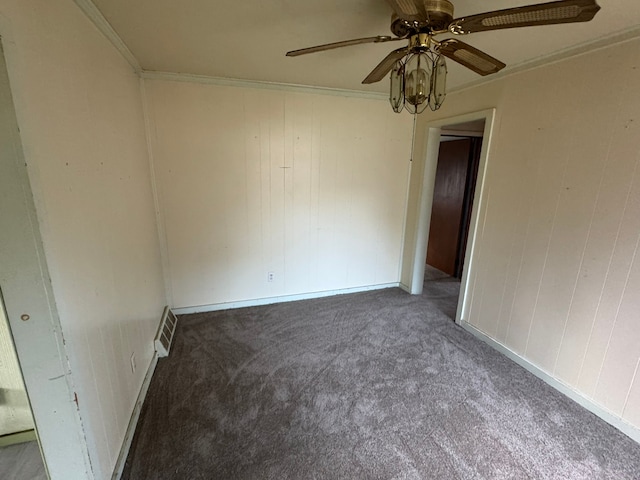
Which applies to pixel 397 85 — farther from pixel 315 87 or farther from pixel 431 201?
pixel 431 201

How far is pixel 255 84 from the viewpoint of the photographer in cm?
277

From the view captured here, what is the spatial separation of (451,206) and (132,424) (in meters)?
4.23

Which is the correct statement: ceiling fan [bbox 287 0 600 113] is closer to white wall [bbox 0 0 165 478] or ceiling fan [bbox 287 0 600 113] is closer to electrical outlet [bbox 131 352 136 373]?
white wall [bbox 0 0 165 478]

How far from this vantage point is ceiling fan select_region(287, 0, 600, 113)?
98 centimetres

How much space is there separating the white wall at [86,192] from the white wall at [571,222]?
108 inches

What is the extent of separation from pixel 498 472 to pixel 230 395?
1.58 m

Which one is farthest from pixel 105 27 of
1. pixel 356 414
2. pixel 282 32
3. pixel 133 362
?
pixel 356 414

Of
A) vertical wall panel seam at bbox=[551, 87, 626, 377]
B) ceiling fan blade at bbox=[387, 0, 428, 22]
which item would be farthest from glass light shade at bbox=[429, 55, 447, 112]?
vertical wall panel seam at bbox=[551, 87, 626, 377]

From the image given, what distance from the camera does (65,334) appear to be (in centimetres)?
106

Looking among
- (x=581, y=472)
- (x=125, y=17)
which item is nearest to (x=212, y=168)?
(x=125, y=17)

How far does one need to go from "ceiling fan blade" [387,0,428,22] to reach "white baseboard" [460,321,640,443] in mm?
2427

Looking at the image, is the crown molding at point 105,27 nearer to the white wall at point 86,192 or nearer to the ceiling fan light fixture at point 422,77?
the white wall at point 86,192

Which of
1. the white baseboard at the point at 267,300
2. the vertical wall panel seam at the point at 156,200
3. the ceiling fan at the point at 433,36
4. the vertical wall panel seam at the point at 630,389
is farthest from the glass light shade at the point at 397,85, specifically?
the white baseboard at the point at 267,300

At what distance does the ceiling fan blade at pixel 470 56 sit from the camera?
4.25ft
